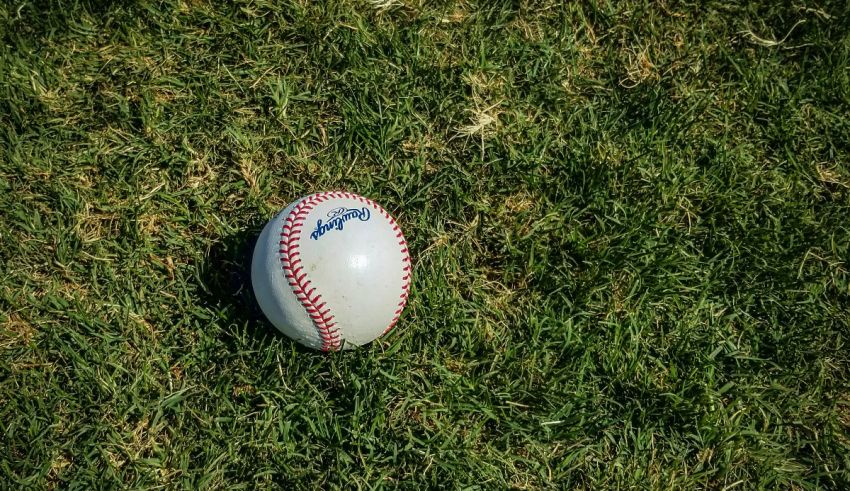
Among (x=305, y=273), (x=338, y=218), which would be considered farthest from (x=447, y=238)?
(x=305, y=273)

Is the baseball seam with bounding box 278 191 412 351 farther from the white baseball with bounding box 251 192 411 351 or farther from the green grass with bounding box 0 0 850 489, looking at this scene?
the green grass with bounding box 0 0 850 489

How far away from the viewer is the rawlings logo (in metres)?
2.64

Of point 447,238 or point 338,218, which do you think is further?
point 447,238

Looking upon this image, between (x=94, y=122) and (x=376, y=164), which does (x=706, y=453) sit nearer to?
(x=376, y=164)

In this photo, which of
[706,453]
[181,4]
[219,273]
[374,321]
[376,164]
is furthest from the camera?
[181,4]

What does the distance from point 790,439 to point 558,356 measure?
3.68 feet

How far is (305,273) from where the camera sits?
260 centimetres

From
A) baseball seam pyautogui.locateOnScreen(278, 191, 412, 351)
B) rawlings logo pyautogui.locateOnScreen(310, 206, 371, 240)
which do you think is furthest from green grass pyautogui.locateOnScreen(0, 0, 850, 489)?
rawlings logo pyautogui.locateOnScreen(310, 206, 371, 240)

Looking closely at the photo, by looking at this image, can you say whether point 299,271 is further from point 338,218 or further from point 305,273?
point 338,218

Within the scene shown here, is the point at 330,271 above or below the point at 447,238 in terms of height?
above

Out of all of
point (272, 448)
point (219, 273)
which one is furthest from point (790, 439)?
point (219, 273)

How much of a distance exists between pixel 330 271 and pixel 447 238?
0.88 m

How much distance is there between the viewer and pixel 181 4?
146 inches

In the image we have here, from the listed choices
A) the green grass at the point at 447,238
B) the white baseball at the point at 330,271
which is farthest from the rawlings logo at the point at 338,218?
the green grass at the point at 447,238
